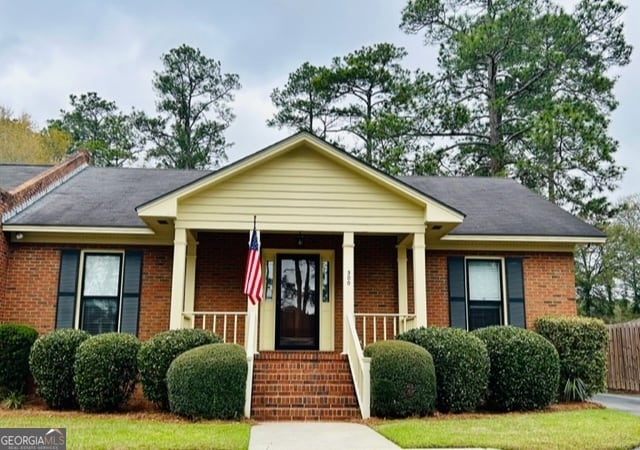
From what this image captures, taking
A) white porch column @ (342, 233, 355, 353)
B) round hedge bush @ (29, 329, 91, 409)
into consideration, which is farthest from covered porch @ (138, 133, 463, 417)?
round hedge bush @ (29, 329, 91, 409)

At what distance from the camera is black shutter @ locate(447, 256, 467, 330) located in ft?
41.0

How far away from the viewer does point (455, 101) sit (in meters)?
26.5

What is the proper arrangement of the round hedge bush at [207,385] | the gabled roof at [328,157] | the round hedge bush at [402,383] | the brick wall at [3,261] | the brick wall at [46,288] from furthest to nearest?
the brick wall at [46,288] < the brick wall at [3,261] < the gabled roof at [328,157] < the round hedge bush at [402,383] < the round hedge bush at [207,385]

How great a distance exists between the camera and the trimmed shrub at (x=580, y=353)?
36.3 feet

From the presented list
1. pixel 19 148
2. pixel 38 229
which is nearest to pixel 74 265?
pixel 38 229

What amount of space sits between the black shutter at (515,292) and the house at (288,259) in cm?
2

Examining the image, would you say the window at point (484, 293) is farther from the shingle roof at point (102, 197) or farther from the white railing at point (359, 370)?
the shingle roof at point (102, 197)

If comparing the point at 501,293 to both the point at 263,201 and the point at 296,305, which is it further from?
the point at 263,201

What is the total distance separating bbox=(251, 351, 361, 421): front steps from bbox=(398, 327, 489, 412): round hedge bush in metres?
1.55

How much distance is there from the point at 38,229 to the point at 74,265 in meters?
1.04

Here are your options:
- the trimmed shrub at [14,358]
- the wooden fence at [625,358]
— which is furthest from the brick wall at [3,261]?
the wooden fence at [625,358]

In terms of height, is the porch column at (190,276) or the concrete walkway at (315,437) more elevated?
the porch column at (190,276)

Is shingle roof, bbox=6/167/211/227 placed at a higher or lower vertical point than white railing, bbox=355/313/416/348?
higher

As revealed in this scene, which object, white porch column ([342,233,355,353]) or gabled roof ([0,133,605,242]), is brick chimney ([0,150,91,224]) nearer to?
gabled roof ([0,133,605,242])
